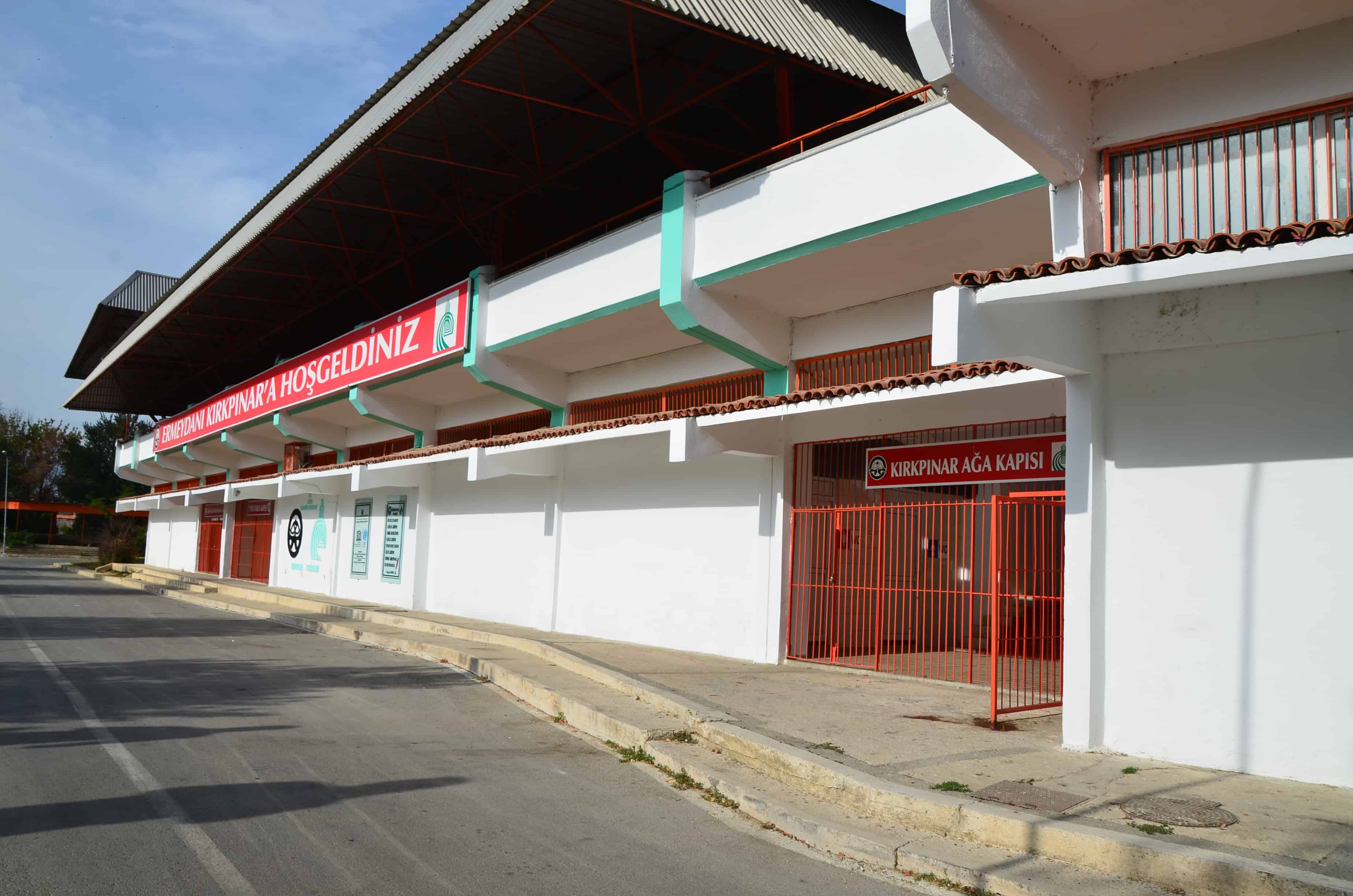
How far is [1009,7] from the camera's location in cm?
750

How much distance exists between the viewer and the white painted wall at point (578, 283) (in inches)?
555

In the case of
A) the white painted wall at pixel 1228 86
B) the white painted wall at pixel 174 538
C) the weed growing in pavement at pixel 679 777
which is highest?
the white painted wall at pixel 1228 86

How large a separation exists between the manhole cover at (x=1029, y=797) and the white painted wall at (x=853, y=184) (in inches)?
217

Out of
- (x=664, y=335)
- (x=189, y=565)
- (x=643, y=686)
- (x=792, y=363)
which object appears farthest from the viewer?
(x=189, y=565)

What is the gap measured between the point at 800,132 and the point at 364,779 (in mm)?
14241

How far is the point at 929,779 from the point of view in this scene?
6.45m

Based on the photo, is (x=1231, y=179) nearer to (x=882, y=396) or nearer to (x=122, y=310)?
(x=882, y=396)

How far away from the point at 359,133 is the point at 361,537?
11.7m

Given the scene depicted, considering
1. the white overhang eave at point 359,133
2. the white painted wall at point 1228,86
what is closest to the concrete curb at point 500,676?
the white painted wall at point 1228,86

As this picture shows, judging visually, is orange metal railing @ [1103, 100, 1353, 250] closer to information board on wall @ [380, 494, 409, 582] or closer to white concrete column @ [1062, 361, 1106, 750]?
white concrete column @ [1062, 361, 1106, 750]

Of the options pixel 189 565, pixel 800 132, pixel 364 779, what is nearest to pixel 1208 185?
pixel 364 779

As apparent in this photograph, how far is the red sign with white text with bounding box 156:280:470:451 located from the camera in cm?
1884

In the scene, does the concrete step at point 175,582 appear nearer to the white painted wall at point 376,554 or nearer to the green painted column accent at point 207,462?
the green painted column accent at point 207,462

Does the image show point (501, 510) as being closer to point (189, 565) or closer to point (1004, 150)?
point (1004, 150)
